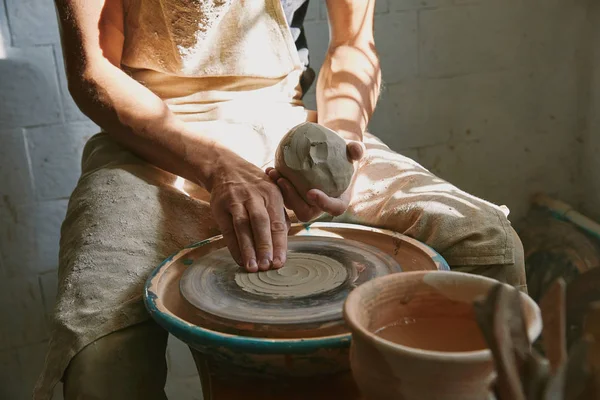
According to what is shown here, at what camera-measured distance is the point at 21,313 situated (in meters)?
2.36

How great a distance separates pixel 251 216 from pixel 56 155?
1332 mm

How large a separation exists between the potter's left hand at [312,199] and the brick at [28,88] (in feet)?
4.03

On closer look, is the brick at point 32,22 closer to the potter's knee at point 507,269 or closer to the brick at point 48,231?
the brick at point 48,231

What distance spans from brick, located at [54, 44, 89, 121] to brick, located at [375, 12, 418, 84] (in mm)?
1224

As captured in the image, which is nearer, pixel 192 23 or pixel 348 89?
pixel 192 23

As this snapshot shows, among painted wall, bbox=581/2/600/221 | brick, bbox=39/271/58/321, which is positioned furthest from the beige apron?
painted wall, bbox=581/2/600/221

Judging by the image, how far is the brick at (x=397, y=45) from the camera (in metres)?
2.54

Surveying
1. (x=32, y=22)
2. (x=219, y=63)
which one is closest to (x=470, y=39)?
(x=219, y=63)

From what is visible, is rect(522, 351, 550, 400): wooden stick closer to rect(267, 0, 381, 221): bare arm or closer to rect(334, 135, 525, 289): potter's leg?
rect(334, 135, 525, 289): potter's leg

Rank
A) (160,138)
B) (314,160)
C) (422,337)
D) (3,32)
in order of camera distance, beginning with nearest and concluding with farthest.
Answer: (422,337) → (314,160) → (160,138) → (3,32)

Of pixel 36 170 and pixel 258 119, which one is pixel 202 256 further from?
pixel 36 170

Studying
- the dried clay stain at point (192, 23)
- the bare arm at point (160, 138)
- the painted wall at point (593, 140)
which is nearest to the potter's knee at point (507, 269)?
the bare arm at point (160, 138)

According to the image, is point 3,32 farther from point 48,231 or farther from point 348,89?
point 348,89

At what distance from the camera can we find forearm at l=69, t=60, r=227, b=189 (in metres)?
1.41
